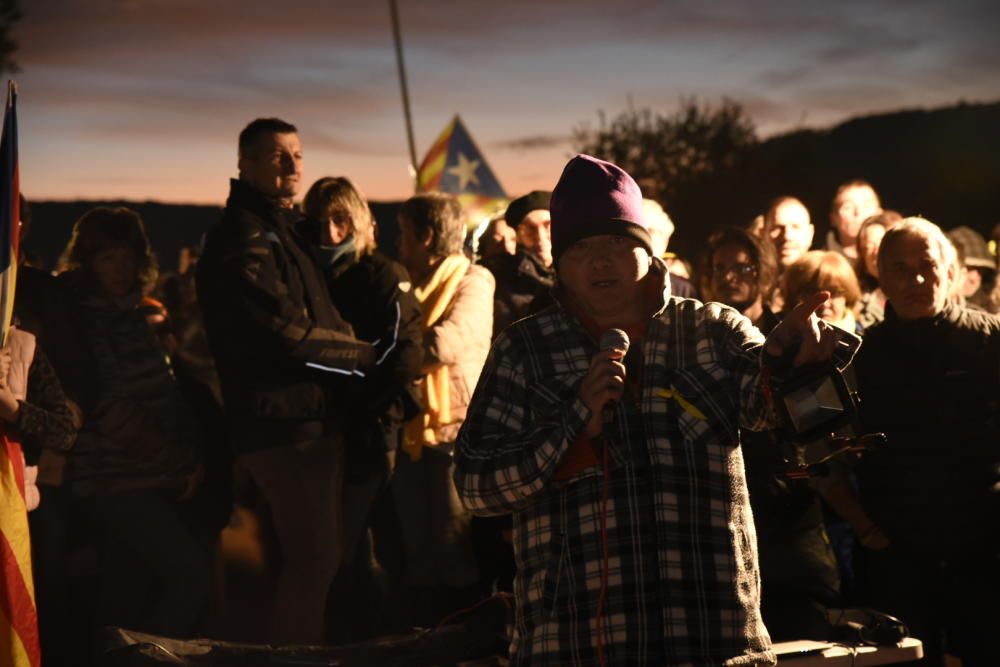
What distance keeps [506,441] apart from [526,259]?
4.15 metres

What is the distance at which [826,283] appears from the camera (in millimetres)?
6637

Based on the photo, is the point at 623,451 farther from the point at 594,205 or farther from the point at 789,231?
the point at 789,231

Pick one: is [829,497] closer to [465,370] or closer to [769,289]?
[769,289]

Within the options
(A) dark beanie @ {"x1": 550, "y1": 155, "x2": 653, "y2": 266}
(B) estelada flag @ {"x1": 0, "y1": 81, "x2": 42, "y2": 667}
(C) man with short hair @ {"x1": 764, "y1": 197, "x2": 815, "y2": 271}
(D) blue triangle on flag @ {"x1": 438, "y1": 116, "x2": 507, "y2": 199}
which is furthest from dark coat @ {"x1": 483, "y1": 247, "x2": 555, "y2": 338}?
(D) blue triangle on flag @ {"x1": 438, "y1": 116, "x2": 507, "y2": 199}

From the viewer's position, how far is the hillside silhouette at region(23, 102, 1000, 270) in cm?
5419

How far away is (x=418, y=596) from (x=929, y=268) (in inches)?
117

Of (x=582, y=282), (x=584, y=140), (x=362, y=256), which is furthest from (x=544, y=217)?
(x=584, y=140)

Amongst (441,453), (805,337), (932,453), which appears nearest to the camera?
(805,337)

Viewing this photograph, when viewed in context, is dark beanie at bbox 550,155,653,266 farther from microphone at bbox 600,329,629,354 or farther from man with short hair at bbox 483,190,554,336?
man with short hair at bbox 483,190,554,336

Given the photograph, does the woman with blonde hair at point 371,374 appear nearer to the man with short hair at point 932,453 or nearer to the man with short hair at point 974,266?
the man with short hair at point 932,453

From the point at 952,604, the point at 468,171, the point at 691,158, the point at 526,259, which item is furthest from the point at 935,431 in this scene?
the point at 691,158

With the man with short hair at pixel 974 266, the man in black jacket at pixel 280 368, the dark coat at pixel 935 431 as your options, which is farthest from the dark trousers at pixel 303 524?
the man with short hair at pixel 974 266

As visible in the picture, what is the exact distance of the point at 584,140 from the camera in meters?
58.4

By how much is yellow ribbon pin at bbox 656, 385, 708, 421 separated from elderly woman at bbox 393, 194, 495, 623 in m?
3.62
